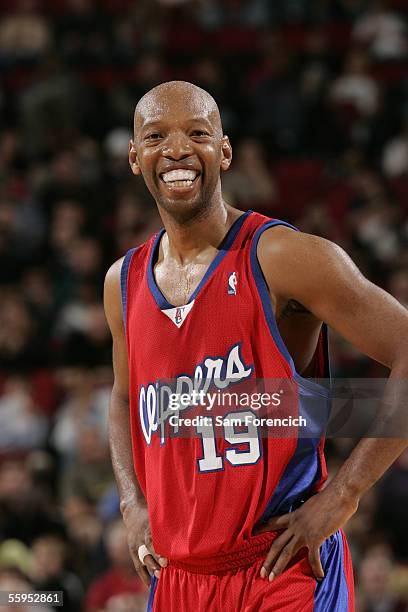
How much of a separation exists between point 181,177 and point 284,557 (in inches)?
44.9

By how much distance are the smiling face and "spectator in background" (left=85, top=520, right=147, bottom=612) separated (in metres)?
2.73

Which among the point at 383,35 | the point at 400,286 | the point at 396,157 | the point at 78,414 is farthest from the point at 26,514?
the point at 383,35

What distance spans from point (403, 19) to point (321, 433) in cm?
878

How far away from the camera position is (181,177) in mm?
3229

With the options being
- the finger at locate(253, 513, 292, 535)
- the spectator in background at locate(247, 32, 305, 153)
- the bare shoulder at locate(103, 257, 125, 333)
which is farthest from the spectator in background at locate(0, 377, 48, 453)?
the finger at locate(253, 513, 292, 535)

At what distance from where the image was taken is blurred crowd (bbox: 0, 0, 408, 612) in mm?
6438

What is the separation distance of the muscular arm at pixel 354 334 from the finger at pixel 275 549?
62mm

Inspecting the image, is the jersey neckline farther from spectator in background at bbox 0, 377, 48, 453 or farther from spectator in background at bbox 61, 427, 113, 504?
spectator in background at bbox 0, 377, 48, 453

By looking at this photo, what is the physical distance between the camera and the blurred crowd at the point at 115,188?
6438 millimetres

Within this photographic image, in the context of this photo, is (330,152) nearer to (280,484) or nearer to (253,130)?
(253,130)

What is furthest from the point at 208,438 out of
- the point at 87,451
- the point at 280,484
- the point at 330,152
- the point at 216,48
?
the point at 216,48

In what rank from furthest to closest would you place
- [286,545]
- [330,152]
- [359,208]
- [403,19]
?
[403,19]
[330,152]
[359,208]
[286,545]

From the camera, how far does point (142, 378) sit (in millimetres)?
3361

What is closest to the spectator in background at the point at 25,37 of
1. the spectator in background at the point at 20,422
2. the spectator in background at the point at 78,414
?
the spectator in background at the point at 20,422
